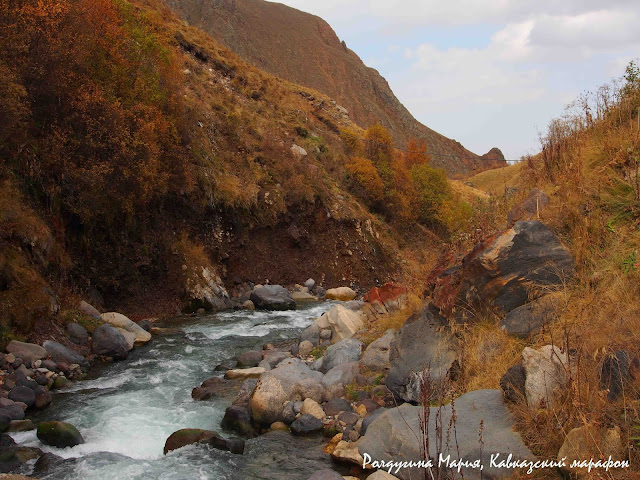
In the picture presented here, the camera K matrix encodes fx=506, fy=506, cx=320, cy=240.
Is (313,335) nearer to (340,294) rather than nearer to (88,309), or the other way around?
(88,309)

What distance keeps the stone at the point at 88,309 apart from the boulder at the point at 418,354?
28.5 feet

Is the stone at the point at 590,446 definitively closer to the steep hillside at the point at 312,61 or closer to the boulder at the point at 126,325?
the boulder at the point at 126,325

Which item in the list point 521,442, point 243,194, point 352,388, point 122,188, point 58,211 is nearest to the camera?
point 521,442

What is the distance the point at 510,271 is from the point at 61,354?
9.36 metres

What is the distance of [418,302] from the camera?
33.6 ft

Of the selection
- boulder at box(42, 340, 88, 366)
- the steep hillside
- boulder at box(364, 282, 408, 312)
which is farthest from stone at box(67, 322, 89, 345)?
the steep hillside

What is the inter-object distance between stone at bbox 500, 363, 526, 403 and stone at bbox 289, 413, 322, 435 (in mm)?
3368

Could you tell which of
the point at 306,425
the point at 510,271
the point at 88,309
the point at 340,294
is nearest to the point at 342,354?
the point at 306,425

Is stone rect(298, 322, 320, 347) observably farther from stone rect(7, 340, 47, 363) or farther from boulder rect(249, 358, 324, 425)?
stone rect(7, 340, 47, 363)

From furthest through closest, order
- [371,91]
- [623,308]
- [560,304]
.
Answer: [371,91] → [560,304] → [623,308]

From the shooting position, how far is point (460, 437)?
5.73 m

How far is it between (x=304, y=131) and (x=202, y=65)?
372 inches

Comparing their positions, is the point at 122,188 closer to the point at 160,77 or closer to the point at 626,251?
the point at 160,77

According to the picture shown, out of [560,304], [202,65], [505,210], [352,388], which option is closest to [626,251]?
[560,304]
